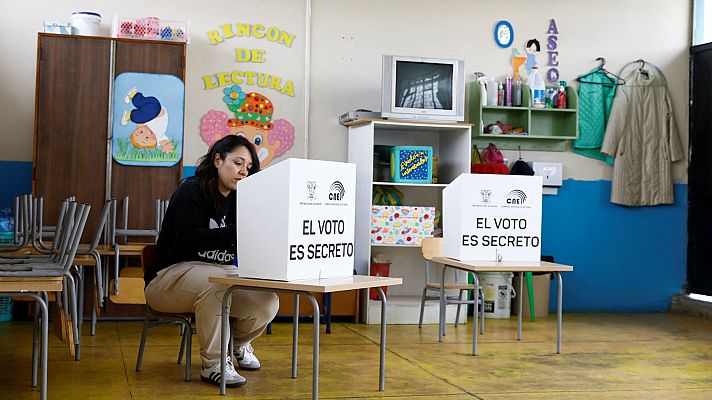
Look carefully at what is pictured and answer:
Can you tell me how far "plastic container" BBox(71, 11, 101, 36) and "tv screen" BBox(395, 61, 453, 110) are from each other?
7.29 feet

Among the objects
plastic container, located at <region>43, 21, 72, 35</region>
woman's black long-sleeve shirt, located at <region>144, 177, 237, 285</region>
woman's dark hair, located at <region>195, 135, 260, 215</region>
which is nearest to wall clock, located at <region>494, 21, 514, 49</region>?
plastic container, located at <region>43, 21, 72, 35</region>

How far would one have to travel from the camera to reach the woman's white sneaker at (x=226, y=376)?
409 cm

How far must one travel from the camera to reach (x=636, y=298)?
7801mm

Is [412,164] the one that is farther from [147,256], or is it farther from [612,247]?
[147,256]

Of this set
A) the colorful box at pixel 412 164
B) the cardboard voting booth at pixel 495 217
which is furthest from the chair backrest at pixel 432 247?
the cardboard voting booth at pixel 495 217

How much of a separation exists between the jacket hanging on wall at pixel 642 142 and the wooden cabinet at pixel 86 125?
3768 millimetres

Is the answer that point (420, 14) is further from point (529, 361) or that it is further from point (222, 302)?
point (222, 302)

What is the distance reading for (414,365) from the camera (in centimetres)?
491

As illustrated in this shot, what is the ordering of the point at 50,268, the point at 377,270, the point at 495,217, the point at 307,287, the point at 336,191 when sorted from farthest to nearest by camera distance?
the point at 377,270 → the point at 495,217 → the point at 336,191 → the point at 50,268 → the point at 307,287

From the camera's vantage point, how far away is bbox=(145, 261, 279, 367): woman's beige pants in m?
3.99

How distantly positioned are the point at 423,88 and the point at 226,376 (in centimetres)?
333

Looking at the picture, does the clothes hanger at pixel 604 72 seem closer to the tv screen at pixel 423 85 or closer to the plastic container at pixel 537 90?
the plastic container at pixel 537 90

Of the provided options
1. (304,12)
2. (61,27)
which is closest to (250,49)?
(304,12)

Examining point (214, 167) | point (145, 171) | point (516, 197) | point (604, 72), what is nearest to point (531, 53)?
point (604, 72)
